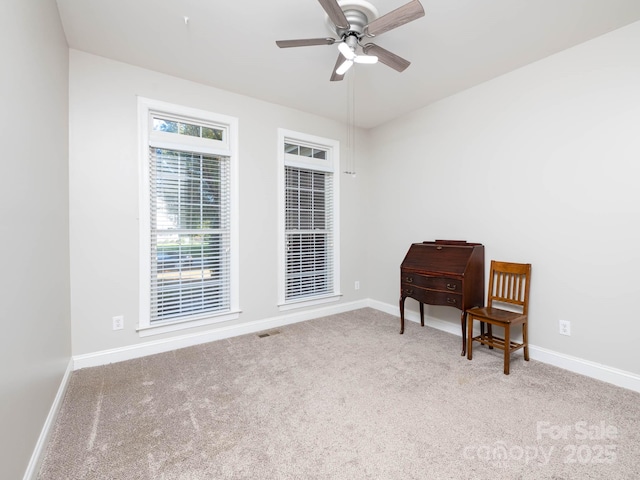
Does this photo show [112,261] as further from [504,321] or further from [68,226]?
[504,321]

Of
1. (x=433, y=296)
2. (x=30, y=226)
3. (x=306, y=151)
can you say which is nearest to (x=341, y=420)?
(x=433, y=296)

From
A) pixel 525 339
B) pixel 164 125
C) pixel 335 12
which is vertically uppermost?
pixel 335 12

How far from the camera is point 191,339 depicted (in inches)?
118

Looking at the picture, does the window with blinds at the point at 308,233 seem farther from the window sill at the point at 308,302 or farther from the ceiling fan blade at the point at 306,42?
the ceiling fan blade at the point at 306,42

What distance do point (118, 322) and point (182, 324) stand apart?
21.4 inches

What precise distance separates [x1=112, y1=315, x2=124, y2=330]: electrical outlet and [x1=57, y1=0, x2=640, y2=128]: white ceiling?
7.58ft

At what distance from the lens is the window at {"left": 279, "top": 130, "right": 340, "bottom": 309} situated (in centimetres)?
367

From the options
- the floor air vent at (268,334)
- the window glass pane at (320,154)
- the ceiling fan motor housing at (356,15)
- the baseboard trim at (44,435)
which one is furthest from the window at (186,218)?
the ceiling fan motor housing at (356,15)

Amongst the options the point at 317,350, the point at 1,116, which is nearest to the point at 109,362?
the point at 317,350

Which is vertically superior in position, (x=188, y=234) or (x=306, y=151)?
(x=306, y=151)

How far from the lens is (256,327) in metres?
3.40

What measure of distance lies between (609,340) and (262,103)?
3.94 meters

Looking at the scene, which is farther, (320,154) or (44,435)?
(320,154)

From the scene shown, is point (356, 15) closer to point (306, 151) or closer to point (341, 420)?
point (306, 151)
